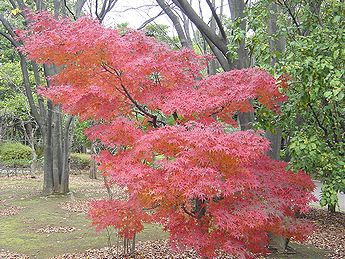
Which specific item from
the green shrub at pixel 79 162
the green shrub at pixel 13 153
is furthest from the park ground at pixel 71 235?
the green shrub at pixel 79 162

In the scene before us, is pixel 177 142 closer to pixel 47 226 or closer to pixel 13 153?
pixel 47 226

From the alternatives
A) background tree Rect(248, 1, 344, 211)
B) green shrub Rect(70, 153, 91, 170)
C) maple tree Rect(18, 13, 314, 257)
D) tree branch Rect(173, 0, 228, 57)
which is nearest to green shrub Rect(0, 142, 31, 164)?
green shrub Rect(70, 153, 91, 170)

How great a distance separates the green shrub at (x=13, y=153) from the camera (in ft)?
80.5

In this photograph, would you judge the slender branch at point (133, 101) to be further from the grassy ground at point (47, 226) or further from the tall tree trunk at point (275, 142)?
the grassy ground at point (47, 226)

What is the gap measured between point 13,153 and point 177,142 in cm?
2286

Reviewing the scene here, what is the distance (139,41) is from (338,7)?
2574 mm

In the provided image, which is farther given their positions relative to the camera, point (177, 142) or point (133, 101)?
point (133, 101)

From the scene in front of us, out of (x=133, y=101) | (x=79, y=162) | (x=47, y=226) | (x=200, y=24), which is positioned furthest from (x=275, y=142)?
(x=79, y=162)

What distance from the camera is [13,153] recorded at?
25.0m

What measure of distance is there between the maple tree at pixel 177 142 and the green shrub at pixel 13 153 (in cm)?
2033

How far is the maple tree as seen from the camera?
4270mm

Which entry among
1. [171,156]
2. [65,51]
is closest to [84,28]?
[65,51]

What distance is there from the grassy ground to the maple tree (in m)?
2.46

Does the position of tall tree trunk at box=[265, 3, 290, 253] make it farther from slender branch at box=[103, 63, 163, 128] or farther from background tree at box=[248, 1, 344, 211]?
slender branch at box=[103, 63, 163, 128]
